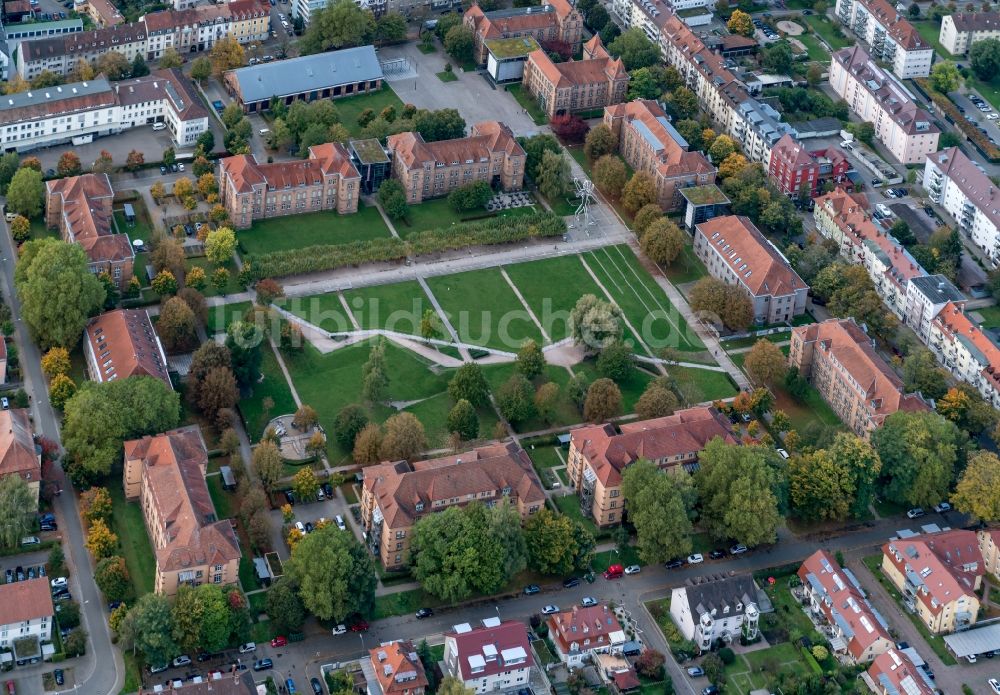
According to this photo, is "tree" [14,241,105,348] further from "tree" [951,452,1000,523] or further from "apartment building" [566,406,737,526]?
"tree" [951,452,1000,523]

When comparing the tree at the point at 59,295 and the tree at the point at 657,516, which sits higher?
the tree at the point at 59,295

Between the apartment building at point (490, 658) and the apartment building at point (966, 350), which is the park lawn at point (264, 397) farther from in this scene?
the apartment building at point (966, 350)

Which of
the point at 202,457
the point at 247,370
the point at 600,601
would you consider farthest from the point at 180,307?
the point at 600,601

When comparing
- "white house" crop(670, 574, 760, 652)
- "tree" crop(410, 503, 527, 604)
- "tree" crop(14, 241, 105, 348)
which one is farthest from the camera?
"tree" crop(14, 241, 105, 348)

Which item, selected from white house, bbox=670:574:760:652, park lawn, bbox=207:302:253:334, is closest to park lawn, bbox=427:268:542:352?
park lawn, bbox=207:302:253:334

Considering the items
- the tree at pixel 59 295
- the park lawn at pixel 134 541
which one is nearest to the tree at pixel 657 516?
the park lawn at pixel 134 541

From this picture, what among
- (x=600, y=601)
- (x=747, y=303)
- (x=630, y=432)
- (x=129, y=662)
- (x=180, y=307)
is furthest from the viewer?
(x=747, y=303)

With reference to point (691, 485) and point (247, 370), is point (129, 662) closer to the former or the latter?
point (247, 370)
